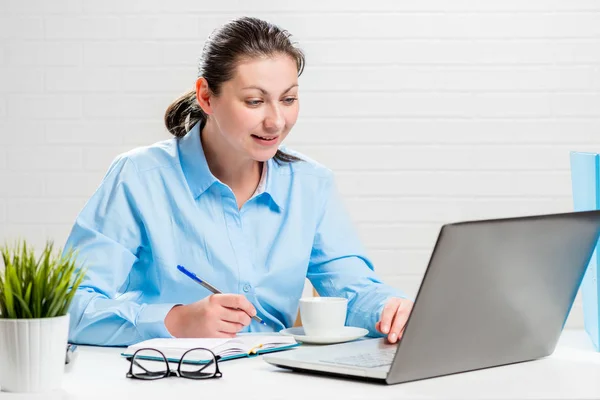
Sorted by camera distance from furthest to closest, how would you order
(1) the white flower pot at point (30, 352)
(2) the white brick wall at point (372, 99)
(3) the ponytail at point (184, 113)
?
(2) the white brick wall at point (372, 99) → (3) the ponytail at point (184, 113) → (1) the white flower pot at point (30, 352)

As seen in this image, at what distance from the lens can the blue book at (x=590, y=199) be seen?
1.49 metres

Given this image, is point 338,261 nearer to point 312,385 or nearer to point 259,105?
point 259,105

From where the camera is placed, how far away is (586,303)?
Result: 1693mm

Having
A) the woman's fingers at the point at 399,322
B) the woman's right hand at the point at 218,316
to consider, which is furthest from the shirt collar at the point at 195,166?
the woman's fingers at the point at 399,322

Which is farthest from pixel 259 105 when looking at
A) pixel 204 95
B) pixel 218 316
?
pixel 218 316

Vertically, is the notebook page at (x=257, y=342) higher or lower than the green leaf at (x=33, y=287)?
lower

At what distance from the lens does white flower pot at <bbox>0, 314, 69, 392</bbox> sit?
1.17 meters

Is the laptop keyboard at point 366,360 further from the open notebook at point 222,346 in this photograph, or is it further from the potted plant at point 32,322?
the potted plant at point 32,322

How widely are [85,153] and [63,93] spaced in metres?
0.25

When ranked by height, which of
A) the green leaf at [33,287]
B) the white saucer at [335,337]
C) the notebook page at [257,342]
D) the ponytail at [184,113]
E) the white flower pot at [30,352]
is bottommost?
the white saucer at [335,337]

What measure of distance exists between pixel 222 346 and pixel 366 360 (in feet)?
0.83

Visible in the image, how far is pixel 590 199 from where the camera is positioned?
5.00 ft

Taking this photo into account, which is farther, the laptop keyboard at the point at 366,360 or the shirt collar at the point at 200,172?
the shirt collar at the point at 200,172

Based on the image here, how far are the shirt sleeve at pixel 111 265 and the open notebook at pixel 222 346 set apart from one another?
0.45 ft
